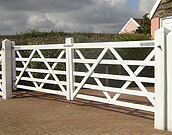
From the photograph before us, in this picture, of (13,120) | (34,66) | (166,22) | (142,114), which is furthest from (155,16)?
(13,120)

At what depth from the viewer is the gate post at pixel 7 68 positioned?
362 inches

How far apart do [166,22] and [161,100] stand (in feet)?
23.1

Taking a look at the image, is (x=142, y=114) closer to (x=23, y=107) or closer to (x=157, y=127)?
(x=157, y=127)

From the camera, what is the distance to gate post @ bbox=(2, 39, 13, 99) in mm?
9203

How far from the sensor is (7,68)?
9.28 metres

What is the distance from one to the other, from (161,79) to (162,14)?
23.5 feet

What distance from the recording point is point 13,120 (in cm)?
637

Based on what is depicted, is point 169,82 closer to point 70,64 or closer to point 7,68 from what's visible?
point 70,64

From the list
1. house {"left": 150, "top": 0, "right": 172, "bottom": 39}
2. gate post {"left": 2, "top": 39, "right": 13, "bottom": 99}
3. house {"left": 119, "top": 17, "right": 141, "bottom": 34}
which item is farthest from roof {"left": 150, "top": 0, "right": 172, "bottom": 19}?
house {"left": 119, "top": 17, "right": 141, "bottom": 34}

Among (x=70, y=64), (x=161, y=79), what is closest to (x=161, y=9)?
(x=70, y=64)

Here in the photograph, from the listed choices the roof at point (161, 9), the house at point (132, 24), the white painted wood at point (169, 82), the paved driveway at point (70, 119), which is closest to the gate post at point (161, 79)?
the white painted wood at point (169, 82)

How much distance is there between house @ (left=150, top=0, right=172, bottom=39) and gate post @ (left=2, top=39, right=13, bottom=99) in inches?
251

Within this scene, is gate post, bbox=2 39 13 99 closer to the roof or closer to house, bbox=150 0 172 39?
house, bbox=150 0 172 39

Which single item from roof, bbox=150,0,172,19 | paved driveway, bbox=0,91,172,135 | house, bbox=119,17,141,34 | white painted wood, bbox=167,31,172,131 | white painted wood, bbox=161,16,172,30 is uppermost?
house, bbox=119,17,141,34
